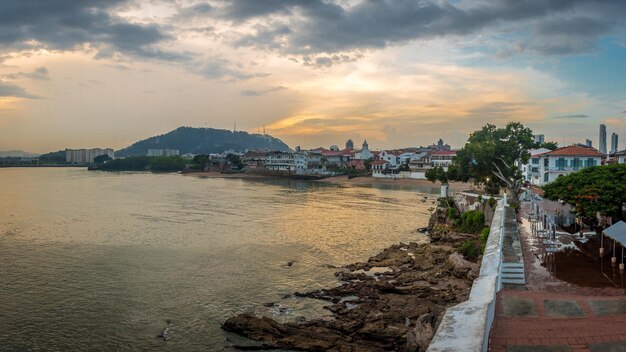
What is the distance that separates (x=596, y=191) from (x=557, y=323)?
583 inches

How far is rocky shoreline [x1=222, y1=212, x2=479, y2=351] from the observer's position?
15.2 m

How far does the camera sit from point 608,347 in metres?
8.55

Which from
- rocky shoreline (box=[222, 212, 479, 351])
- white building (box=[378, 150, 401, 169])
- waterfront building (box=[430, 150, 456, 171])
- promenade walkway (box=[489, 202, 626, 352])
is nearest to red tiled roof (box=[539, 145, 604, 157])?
rocky shoreline (box=[222, 212, 479, 351])

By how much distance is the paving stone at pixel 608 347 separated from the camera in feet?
27.6

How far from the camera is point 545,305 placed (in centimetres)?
1159

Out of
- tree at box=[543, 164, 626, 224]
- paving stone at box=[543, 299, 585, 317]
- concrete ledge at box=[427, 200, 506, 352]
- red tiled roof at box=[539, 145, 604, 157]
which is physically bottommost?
paving stone at box=[543, 299, 585, 317]

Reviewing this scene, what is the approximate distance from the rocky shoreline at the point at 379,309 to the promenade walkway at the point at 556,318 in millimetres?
3063

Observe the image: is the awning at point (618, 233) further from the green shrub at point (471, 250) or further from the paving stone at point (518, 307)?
the green shrub at point (471, 250)

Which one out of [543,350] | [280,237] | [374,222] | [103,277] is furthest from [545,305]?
[374,222]

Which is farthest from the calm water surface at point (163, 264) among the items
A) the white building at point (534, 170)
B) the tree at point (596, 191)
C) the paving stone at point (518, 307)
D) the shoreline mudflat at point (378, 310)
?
the white building at point (534, 170)

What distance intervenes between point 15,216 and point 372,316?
44466mm

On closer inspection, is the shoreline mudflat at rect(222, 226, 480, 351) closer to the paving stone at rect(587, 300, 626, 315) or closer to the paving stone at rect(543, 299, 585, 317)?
the paving stone at rect(543, 299, 585, 317)

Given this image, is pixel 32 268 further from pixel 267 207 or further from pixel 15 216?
pixel 267 207

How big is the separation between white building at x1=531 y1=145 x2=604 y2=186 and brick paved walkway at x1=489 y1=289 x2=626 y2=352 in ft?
124
